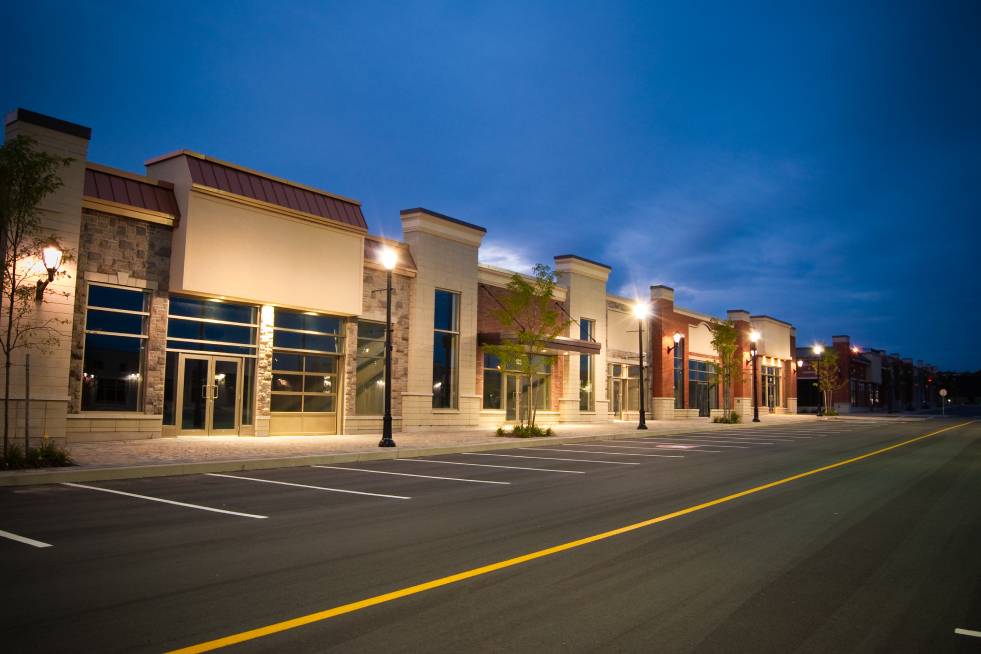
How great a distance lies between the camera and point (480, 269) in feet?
105

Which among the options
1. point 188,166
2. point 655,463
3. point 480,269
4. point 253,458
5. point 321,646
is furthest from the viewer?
point 480,269

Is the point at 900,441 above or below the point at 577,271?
below

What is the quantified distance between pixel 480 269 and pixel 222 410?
13.6 m

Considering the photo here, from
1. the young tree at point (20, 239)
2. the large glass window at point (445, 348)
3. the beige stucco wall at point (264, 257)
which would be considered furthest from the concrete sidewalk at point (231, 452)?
the beige stucco wall at point (264, 257)

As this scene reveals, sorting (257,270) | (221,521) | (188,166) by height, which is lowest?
(221,521)

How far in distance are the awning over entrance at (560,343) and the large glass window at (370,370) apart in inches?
215

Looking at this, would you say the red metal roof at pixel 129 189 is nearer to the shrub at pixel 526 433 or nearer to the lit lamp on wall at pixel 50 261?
the lit lamp on wall at pixel 50 261

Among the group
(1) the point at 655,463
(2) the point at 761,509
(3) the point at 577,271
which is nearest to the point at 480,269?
(3) the point at 577,271

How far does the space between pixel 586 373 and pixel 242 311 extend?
21333 millimetres

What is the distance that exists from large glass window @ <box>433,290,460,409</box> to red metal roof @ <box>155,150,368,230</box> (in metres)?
5.60

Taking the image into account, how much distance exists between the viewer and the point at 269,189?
22969 mm

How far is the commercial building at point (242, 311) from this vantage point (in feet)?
60.6

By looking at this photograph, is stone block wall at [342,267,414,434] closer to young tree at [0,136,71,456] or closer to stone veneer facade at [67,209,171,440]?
stone veneer facade at [67,209,171,440]

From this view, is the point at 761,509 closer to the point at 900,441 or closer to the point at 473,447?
the point at 473,447
